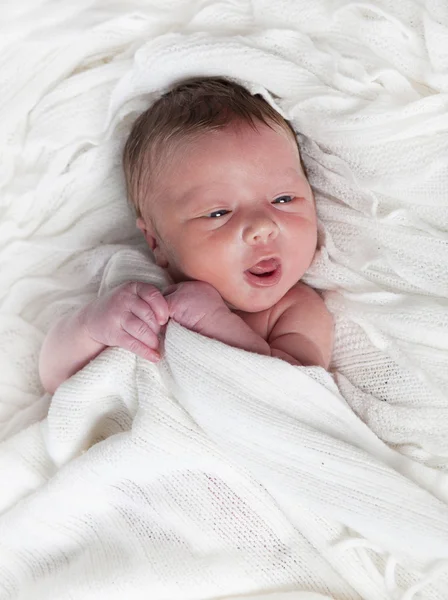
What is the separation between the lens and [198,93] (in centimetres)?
144

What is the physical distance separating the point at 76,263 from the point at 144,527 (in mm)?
540

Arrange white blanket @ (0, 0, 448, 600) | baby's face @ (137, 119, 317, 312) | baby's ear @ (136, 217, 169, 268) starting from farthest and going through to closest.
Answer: baby's ear @ (136, 217, 169, 268)
baby's face @ (137, 119, 317, 312)
white blanket @ (0, 0, 448, 600)

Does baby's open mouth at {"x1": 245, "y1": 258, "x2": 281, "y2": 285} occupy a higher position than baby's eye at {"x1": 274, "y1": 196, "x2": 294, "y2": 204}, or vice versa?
baby's eye at {"x1": 274, "y1": 196, "x2": 294, "y2": 204}

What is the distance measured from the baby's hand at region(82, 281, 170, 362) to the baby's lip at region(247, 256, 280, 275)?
0.52ft

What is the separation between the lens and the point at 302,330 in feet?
4.56

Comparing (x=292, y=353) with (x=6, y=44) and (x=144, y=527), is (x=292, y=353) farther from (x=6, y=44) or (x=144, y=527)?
(x=6, y=44)

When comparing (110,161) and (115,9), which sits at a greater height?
(115,9)

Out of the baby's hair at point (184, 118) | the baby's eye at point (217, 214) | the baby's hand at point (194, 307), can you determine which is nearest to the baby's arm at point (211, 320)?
the baby's hand at point (194, 307)

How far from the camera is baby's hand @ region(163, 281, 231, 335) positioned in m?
1.31

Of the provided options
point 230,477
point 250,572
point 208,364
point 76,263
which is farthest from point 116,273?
point 250,572

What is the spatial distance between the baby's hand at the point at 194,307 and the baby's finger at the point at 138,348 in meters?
0.07

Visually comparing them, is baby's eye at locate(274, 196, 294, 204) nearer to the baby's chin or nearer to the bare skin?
the bare skin

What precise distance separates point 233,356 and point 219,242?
208 mm

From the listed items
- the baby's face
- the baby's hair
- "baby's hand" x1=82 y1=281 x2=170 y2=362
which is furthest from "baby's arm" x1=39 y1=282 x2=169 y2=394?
the baby's hair
